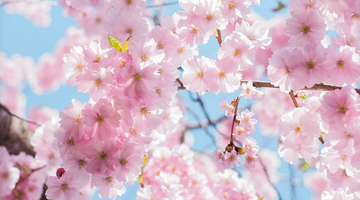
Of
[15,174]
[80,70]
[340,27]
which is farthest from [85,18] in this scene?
[340,27]

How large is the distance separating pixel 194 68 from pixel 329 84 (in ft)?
2.16

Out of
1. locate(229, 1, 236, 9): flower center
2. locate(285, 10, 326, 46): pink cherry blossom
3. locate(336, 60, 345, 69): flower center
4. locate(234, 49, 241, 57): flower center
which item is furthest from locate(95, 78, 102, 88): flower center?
locate(336, 60, 345, 69): flower center

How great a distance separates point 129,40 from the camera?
1303 mm

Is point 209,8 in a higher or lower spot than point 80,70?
higher

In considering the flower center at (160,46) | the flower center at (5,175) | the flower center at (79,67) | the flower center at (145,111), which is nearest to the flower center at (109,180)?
the flower center at (145,111)

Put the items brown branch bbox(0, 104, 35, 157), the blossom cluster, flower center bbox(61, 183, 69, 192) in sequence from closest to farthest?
flower center bbox(61, 183, 69, 192) < the blossom cluster < brown branch bbox(0, 104, 35, 157)

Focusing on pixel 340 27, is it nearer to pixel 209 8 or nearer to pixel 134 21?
pixel 209 8

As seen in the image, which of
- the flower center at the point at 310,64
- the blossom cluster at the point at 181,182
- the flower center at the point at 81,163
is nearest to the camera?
the flower center at the point at 310,64

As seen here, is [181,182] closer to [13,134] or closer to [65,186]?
[65,186]

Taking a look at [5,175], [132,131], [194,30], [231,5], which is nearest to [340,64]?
[231,5]

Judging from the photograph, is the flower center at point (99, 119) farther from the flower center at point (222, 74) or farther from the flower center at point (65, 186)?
the flower center at point (222, 74)

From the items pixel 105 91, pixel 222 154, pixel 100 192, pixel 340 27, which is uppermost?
pixel 340 27

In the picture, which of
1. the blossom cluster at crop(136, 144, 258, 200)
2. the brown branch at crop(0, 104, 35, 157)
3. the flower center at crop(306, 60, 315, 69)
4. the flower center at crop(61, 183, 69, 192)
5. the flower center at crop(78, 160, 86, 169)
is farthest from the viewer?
the brown branch at crop(0, 104, 35, 157)

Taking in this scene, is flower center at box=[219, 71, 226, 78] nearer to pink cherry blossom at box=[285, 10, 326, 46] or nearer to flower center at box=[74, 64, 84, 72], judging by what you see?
pink cherry blossom at box=[285, 10, 326, 46]
